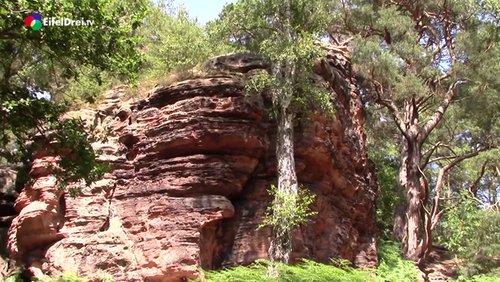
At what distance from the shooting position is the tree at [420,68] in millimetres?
18688

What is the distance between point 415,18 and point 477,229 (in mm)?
8468

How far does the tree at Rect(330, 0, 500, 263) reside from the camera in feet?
61.3

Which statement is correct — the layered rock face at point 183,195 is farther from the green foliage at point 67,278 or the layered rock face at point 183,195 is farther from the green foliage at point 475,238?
the green foliage at point 475,238

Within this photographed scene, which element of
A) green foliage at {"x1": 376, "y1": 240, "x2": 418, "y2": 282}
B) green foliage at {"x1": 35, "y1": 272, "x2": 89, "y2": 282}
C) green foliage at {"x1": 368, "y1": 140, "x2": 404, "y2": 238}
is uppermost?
green foliage at {"x1": 368, "y1": 140, "x2": 404, "y2": 238}

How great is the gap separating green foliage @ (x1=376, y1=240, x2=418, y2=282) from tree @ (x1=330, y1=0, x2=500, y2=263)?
0.80 m

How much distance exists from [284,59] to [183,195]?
4.11 m

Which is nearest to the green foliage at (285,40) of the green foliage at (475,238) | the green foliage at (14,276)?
the green foliage at (14,276)

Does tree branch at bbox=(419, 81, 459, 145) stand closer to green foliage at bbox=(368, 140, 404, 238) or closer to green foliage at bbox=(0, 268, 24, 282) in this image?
green foliage at bbox=(368, 140, 404, 238)

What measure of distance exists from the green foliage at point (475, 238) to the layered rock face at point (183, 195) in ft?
25.5

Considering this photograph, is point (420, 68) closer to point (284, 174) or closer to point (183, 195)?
point (284, 174)

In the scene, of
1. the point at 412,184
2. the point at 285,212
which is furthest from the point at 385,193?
the point at 285,212

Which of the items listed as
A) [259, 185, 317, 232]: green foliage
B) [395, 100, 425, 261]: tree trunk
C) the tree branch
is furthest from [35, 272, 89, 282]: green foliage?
the tree branch

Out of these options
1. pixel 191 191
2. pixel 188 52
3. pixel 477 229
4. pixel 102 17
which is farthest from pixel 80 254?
pixel 477 229

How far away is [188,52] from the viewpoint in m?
18.2
